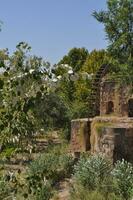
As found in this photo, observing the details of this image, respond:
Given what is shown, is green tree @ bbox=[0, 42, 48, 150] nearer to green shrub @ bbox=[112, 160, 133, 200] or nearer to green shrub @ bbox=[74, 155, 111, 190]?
green shrub @ bbox=[112, 160, 133, 200]

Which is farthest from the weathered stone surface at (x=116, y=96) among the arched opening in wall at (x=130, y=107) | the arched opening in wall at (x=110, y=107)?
the arched opening in wall at (x=130, y=107)

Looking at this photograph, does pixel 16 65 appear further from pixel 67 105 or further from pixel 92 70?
pixel 92 70

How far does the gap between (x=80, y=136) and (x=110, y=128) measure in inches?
164

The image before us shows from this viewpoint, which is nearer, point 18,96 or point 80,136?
point 18,96

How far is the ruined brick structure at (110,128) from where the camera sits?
19.1 m

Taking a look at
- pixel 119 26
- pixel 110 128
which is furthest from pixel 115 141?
pixel 119 26

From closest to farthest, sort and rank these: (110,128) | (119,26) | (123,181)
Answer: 1. (123,181)
2. (110,128)
3. (119,26)

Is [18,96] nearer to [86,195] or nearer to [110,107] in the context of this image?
[86,195]

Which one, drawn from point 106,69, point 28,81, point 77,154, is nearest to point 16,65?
point 28,81

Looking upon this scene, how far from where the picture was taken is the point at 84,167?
16062 mm

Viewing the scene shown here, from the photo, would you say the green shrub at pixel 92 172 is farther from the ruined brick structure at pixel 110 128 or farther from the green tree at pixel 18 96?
the green tree at pixel 18 96

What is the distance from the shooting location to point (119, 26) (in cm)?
2634

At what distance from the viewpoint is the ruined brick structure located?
19094 millimetres

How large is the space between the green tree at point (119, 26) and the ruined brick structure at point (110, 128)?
199 cm
